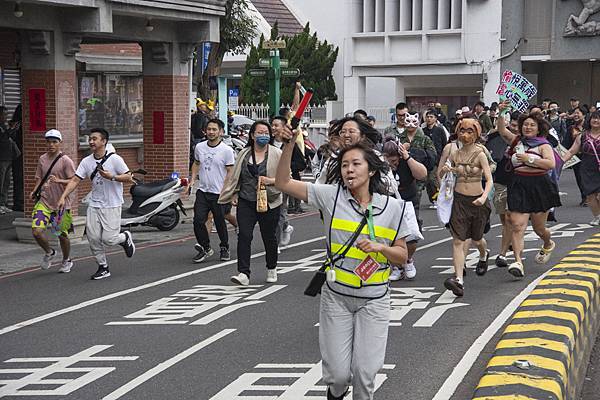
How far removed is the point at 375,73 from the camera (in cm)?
4700

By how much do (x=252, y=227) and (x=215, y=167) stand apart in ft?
6.94

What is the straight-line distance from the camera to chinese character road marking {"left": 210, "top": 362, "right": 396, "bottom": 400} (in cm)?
734

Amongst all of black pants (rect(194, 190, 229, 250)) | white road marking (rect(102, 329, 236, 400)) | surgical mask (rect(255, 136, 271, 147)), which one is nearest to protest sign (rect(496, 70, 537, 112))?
black pants (rect(194, 190, 229, 250))

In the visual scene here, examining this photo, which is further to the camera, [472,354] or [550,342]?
[472,354]

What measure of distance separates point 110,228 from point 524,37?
34.9 m

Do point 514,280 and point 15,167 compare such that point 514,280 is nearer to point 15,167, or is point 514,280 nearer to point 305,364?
point 305,364

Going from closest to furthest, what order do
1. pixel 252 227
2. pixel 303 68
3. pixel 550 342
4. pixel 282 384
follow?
pixel 550 342 < pixel 282 384 < pixel 252 227 < pixel 303 68

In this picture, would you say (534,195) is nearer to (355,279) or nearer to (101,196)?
(101,196)

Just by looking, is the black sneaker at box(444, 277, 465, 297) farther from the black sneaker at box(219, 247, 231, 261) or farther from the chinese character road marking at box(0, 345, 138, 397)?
the black sneaker at box(219, 247, 231, 261)

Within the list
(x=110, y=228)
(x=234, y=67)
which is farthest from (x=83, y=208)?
(x=234, y=67)

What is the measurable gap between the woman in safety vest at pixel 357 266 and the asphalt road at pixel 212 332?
123 cm

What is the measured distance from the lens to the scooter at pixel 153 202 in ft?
56.3

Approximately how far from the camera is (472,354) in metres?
8.51

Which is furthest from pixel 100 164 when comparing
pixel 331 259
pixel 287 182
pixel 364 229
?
pixel 364 229
